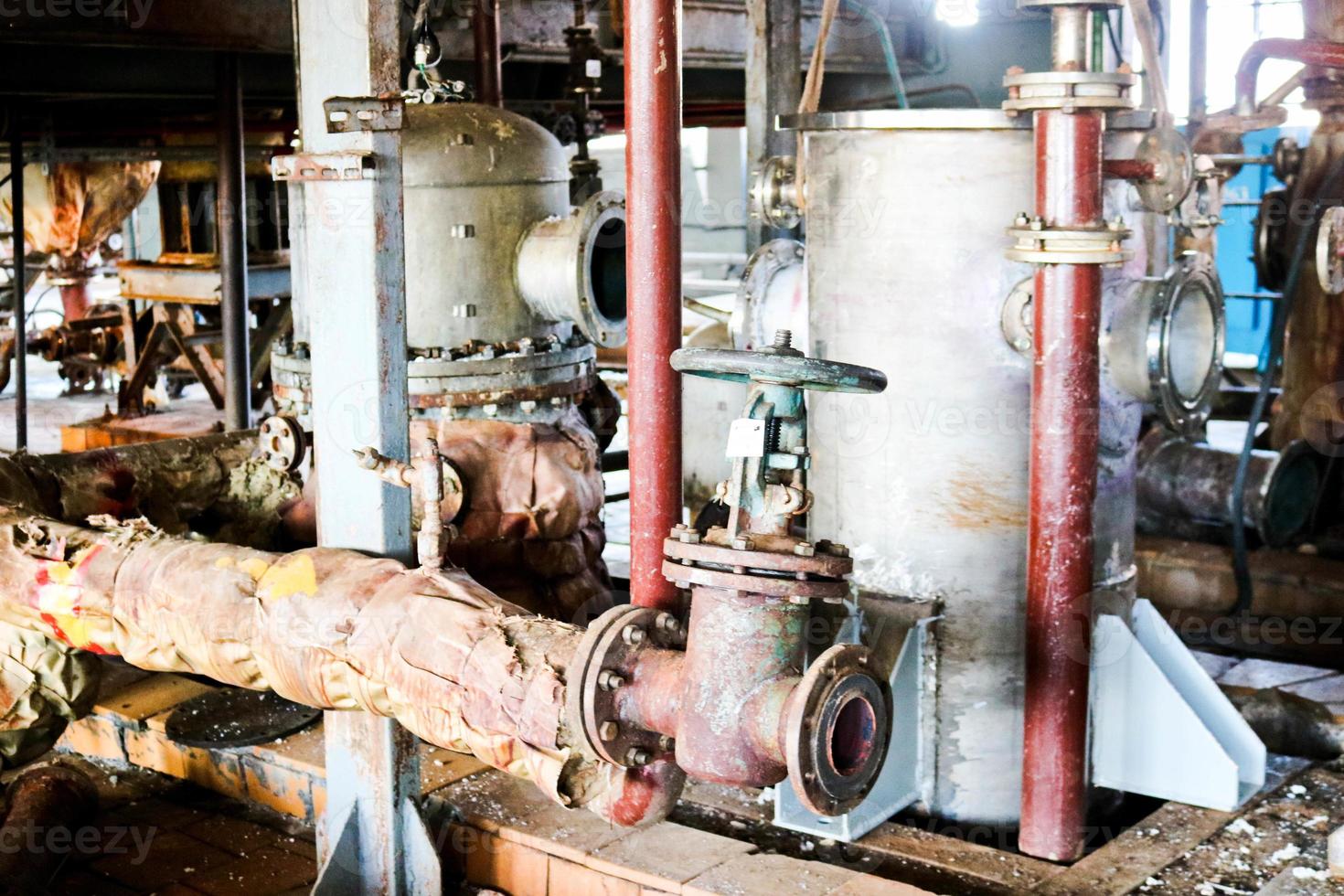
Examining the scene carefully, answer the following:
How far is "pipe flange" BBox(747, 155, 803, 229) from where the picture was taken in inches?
145

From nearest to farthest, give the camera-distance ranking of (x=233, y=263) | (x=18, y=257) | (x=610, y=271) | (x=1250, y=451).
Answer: (x=610, y=271) < (x=1250, y=451) < (x=233, y=263) < (x=18, y=257)

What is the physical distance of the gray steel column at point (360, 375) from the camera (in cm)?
280

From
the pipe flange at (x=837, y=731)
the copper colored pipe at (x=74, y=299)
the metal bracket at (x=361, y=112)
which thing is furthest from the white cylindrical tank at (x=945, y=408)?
the copper colored pipe at (x=74, y=299)

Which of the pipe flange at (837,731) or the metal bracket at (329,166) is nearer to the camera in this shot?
the pipe flange at (837,731)

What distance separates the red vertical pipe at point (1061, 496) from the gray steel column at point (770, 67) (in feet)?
6.81

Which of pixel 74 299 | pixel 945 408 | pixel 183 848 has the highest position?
pixel 74 299

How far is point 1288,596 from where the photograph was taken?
16.9 feet

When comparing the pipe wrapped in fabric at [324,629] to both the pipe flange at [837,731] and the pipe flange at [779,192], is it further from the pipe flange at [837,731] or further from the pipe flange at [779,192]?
the pipe flange at [779,192]

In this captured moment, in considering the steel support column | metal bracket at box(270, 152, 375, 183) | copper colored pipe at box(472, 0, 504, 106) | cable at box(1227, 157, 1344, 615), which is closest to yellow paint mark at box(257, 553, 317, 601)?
metal bracket at box(270, 152, 375, 183)

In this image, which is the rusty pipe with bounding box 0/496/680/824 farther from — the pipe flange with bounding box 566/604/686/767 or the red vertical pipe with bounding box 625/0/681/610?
the red vertical pipe with bounding box 625/0/681/610

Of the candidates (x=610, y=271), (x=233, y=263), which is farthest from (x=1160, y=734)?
(x=233, y=263)

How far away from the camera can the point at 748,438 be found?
2.12m

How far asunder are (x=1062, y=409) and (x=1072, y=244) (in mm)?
327

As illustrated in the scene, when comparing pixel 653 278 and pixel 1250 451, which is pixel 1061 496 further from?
pixel 1250 451
